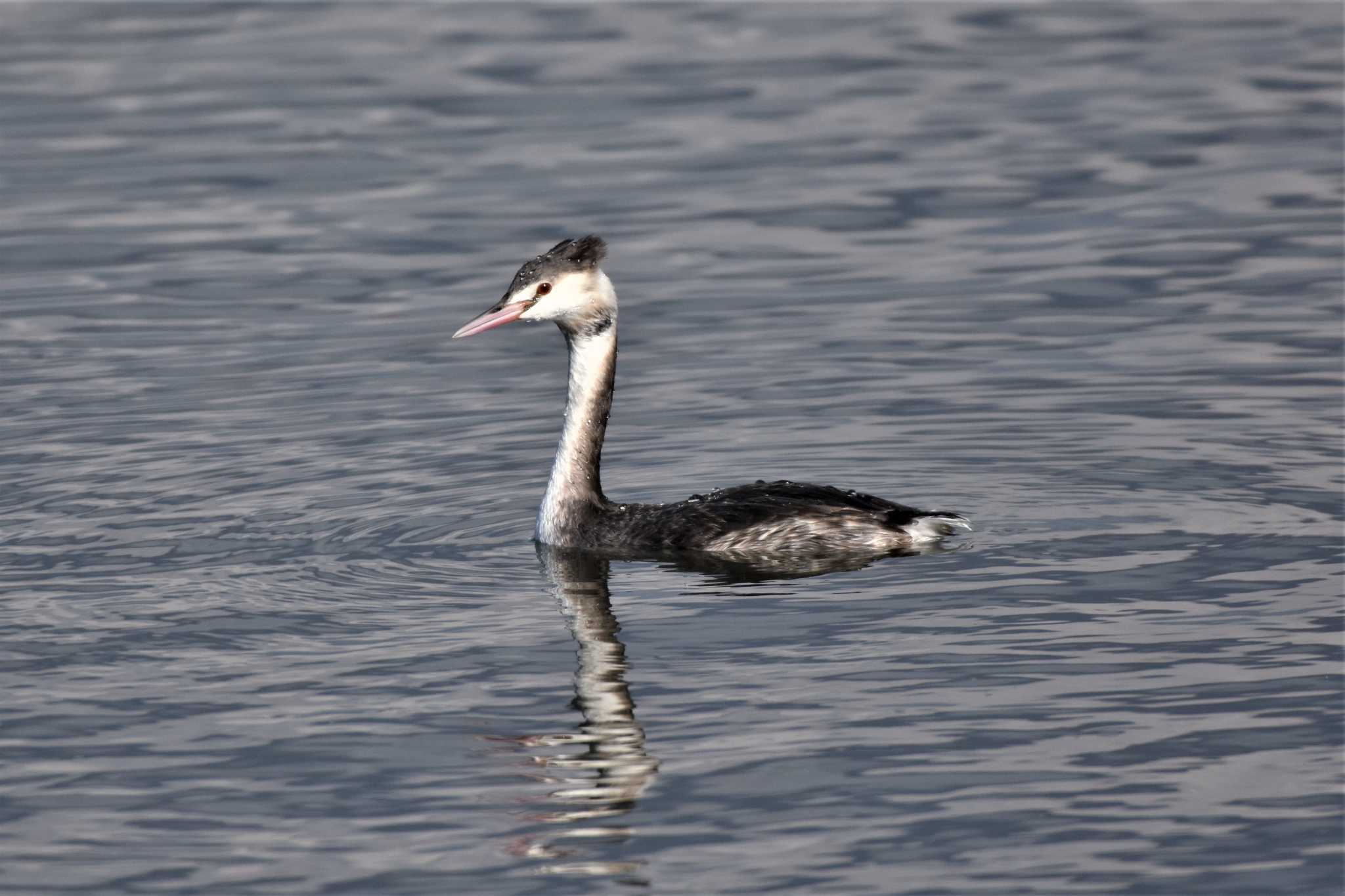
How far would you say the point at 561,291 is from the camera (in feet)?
42.2

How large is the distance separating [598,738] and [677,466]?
5.20 m

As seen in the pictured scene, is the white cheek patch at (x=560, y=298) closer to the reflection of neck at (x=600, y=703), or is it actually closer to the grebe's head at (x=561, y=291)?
the grebe's head at (x=561, y=291)

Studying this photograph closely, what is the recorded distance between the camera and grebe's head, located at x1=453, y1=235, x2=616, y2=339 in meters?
12.7

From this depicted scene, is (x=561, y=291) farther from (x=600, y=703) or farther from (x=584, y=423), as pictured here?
(x=600, y=703)

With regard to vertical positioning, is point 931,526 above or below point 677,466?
above

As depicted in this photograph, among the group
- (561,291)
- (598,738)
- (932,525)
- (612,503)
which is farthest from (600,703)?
(561,291)

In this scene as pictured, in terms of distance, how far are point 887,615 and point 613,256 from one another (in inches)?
416

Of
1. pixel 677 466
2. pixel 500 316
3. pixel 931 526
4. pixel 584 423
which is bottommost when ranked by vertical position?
pixel 677 466

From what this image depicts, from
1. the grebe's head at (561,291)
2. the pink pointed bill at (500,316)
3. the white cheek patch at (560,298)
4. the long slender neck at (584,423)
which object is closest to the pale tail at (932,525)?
the long slender neck at (584,423)

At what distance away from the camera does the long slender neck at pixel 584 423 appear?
512 inches

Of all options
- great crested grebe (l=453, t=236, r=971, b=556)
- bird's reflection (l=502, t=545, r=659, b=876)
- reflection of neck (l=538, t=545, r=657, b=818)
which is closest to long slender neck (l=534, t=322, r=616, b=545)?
great crested grebe (l=453, t=236, r=971, b=556)

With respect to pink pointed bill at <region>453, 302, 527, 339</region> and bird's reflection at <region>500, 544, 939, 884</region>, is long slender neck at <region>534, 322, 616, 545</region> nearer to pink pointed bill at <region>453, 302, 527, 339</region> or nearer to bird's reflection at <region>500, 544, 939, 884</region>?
pink pointed bill at <region>453, 302, 527, 339</region>

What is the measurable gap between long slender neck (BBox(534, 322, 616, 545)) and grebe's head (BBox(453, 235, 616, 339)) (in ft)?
0.38

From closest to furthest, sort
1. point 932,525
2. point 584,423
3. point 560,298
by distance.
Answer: point 932,525 < point 560,298 < point 584,423
